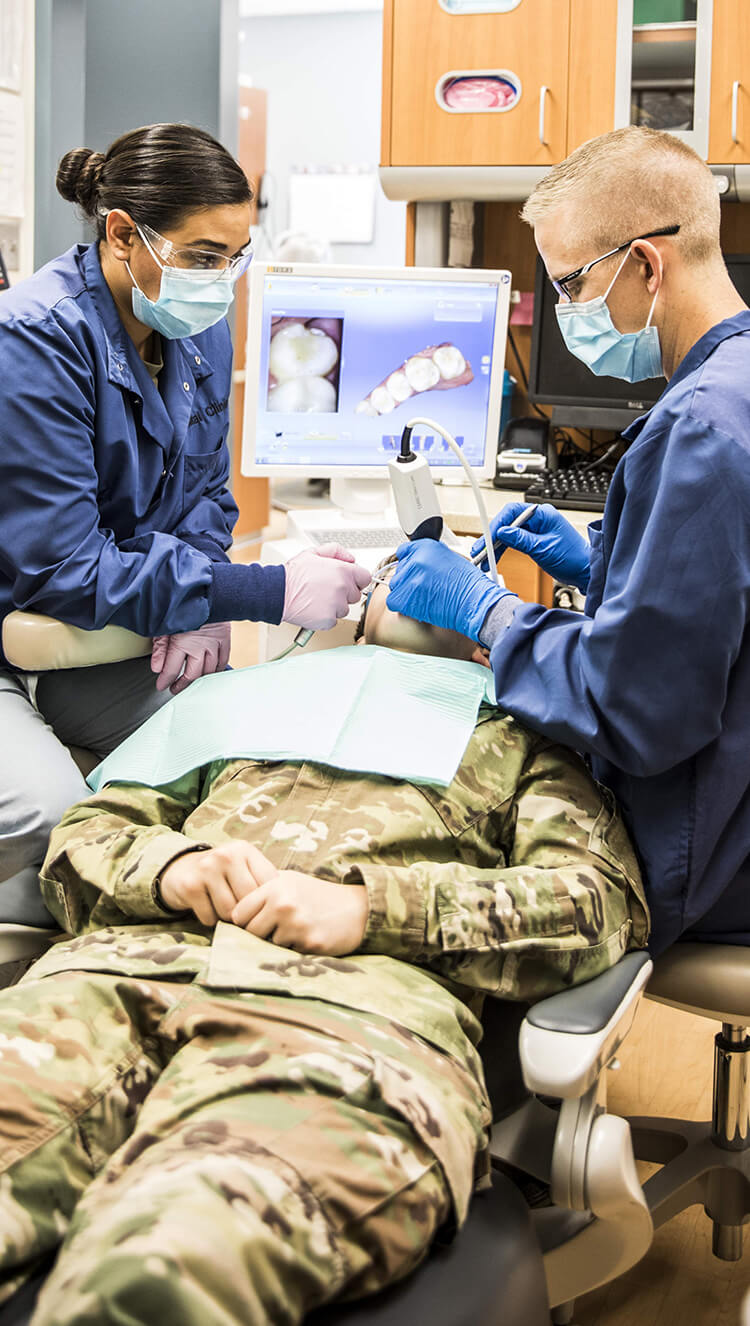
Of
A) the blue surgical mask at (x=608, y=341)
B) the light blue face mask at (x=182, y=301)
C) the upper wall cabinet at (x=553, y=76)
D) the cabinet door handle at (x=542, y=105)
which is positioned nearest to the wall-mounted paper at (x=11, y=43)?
the upper wall cabinet at (x=553, y=76)

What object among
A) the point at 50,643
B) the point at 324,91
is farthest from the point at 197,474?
the point at 324,91

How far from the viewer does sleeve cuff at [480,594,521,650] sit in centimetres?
134

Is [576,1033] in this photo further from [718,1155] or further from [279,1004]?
[718,1155]

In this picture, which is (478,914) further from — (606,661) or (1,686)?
(1,686)

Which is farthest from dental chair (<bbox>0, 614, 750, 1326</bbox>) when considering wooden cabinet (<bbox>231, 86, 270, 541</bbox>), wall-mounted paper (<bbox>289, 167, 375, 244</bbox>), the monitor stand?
wall-mounted paper (<bbox>289, 167, 375, 244</bbox>)

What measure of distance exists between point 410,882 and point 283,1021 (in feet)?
0.61

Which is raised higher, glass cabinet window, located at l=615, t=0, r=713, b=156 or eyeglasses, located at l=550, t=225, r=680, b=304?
glass cabinet window, located at l=615, t=0, r=713, b=156

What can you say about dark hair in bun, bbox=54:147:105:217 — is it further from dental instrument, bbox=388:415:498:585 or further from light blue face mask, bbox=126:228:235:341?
dental instrument, bbox=388:415:498:585

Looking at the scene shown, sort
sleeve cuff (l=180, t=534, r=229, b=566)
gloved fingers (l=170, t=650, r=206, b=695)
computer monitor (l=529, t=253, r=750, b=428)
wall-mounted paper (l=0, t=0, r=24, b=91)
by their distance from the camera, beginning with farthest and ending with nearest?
wall-mounted paper (l=0, t=0, r=24, b=91) < computer monitor (l=529, t=253, r=750, b=428) < sleeve cuff (l=180, t=534, r=229, b=566) < gloved fingers (l=170, t=650, r=206, b=695)

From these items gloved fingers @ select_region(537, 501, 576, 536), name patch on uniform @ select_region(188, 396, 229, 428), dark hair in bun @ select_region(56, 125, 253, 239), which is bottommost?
gloved fingers @ select_region(537, 501, 576, 536)

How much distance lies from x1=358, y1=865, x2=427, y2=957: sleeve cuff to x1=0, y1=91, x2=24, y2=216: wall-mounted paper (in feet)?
8.65

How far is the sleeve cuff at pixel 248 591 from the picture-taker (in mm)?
1655

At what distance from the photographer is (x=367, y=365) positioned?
2.44 metres

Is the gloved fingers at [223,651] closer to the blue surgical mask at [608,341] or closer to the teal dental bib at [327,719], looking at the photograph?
the teal dental bib at [327,719]
